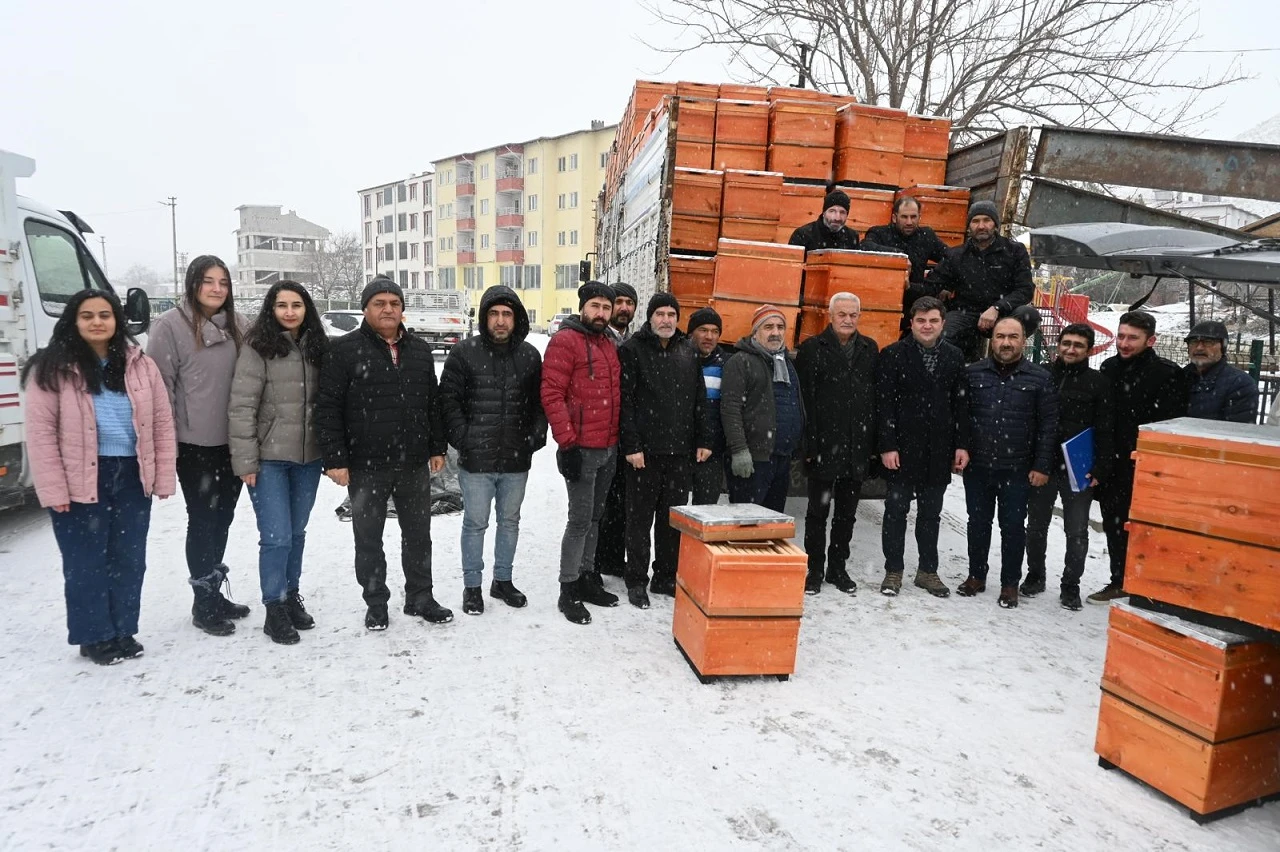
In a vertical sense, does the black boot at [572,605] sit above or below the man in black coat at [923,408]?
below

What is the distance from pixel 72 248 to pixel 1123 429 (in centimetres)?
903

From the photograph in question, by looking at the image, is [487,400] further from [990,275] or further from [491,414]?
[990,275]

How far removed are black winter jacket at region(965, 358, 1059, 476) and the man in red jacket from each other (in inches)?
107

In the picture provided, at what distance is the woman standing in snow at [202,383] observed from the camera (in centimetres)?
424

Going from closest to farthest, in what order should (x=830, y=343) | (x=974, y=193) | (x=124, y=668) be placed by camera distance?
Result: (x=124, y=668), (x=830, y=343), (x=974, y=193)

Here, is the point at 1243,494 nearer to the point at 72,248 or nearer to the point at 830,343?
the point at 830,343

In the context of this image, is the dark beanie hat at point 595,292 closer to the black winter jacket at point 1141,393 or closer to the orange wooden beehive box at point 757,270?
the orange wooden beehive box at point 757,270

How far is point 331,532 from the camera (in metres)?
6.69

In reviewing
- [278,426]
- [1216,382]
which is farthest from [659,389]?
[1216,382]

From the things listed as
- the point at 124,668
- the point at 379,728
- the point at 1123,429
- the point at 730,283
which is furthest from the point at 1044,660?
the point at 124,668

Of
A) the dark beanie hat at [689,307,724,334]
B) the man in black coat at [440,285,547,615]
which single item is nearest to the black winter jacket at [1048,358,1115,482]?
the dark beanie hat at [689,307,724,334]

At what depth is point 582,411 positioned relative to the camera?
4836mm

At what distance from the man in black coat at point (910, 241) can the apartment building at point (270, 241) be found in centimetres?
8495

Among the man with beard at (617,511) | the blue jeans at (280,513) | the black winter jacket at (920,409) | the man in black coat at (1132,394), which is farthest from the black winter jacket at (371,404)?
the man in black coat at (1132,394)
